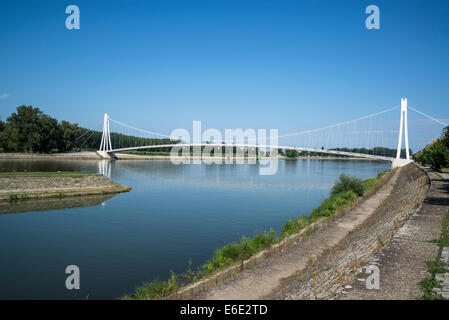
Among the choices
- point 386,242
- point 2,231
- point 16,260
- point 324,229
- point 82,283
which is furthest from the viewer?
point 2,231

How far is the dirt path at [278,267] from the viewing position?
375 centimetres

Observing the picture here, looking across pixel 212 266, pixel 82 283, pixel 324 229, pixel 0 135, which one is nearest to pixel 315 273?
pixel 212 266

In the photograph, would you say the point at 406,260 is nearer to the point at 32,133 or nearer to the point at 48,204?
the point at 48,204

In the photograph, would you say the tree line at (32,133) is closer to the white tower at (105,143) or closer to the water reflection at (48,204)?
the white tower at (105,143)

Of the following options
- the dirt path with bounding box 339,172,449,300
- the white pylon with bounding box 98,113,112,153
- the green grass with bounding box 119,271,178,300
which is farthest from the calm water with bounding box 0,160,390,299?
the white pylon with bounding box 98,113,112,153

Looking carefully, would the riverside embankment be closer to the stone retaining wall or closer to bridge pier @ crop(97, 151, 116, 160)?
the stone retaining wall

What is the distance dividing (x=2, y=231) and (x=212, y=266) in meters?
6.32

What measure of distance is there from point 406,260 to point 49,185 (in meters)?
13.2

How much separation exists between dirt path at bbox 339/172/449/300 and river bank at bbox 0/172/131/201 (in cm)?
1225

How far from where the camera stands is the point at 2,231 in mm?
8156

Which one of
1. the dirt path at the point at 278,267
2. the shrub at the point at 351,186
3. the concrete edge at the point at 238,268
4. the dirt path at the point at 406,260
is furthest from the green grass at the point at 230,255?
the shrub at the point at 351,186

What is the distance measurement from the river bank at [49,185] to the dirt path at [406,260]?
40.2 ft
